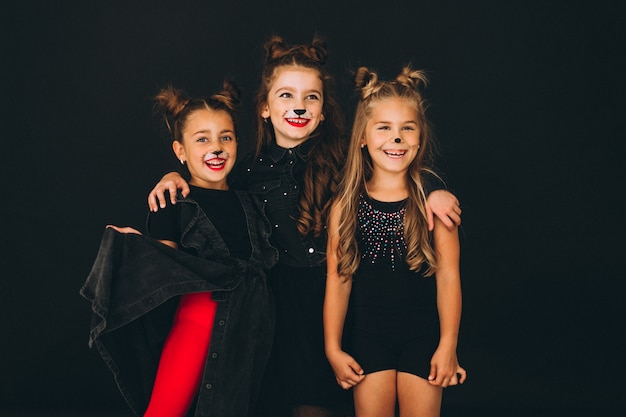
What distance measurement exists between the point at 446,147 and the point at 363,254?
1390 millimetres

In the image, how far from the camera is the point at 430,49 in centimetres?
410

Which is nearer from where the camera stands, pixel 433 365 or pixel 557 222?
pixel 433 365

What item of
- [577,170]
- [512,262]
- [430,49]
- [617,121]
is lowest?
[512,262]

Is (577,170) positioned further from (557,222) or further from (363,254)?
(363,254)

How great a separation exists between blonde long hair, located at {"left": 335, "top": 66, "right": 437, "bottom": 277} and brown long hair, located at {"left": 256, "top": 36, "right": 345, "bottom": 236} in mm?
70

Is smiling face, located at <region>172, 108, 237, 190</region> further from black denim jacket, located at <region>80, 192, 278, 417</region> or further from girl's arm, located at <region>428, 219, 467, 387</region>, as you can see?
girl's arm, located at <region>428, 219, 467, 387</region>

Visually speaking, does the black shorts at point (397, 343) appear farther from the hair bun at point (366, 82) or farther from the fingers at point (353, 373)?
the hair bun at point (366, 82)

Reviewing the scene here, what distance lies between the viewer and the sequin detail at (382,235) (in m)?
2.88

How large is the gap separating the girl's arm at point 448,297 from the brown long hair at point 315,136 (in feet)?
1.44

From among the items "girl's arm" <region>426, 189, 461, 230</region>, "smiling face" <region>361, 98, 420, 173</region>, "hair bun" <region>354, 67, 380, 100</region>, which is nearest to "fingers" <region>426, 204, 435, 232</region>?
"girl's arm" <region>426, 189, 461, 230</region>

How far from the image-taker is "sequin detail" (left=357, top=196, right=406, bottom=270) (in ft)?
9.45

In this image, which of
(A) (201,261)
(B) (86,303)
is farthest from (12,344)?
(A) (201,261)

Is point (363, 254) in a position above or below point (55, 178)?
below

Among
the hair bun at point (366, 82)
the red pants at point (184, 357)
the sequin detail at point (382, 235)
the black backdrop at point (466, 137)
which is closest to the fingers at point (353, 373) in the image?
the sequin detail at point (382, 235)
